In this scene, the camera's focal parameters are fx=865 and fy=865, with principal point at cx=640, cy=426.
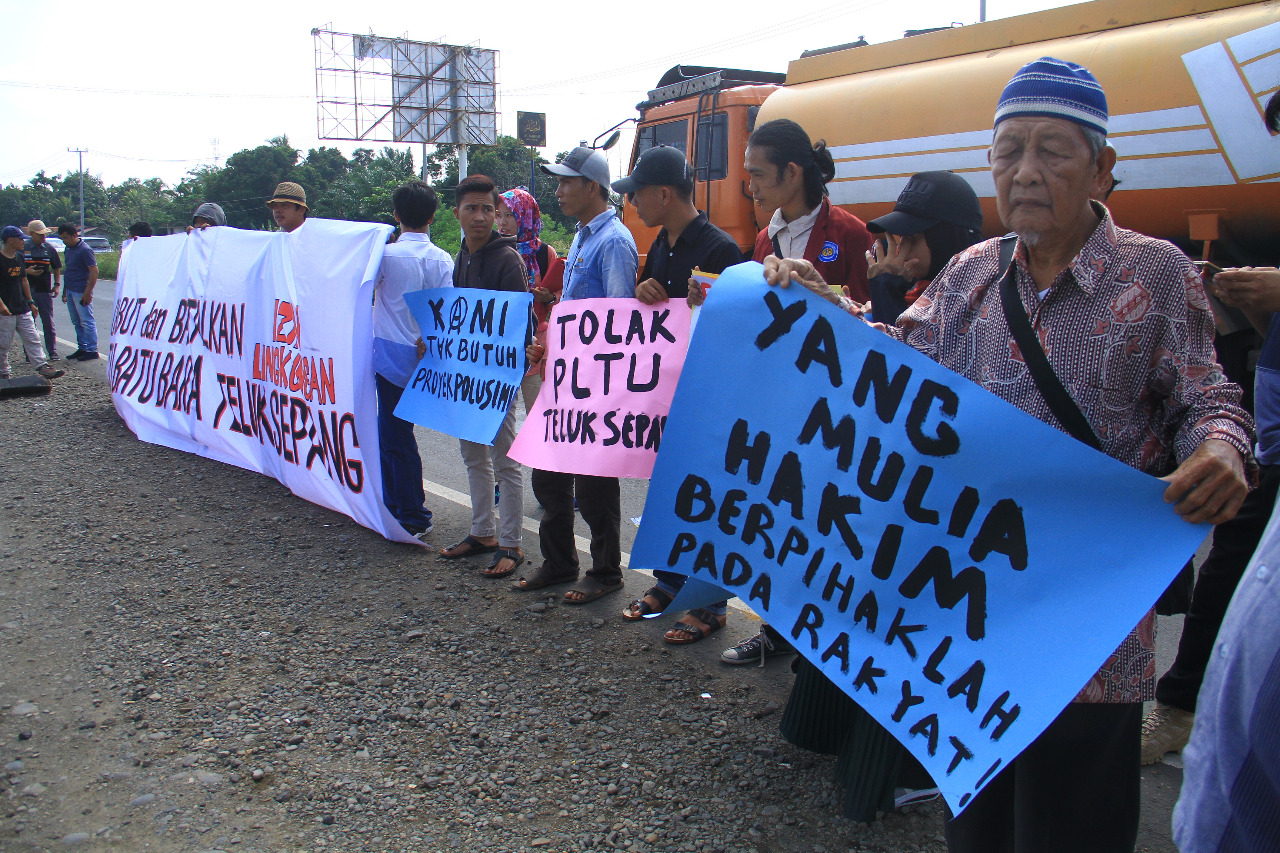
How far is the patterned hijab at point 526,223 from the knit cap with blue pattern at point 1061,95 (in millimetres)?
4071

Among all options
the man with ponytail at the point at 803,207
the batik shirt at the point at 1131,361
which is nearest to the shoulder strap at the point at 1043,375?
the batik shirt at the point at 1131,361

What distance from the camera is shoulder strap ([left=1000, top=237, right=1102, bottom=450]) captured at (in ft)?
5.15

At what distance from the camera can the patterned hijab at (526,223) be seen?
5426 millimetres

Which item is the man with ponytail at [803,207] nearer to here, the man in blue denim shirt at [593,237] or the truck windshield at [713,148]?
the man in blue denim shirt at [593,237]

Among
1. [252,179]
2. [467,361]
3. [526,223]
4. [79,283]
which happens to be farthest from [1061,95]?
[252,179]

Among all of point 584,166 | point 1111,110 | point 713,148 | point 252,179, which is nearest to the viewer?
point 584,166

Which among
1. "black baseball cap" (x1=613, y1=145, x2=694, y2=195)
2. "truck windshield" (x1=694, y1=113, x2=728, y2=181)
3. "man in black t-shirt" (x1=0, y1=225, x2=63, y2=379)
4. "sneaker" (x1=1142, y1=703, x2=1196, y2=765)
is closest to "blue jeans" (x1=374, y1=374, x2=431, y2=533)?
"black baseball cap" (x1=613, y1=145, x2=694, y2=195)

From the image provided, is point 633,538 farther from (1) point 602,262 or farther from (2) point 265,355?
(2) point 265,355

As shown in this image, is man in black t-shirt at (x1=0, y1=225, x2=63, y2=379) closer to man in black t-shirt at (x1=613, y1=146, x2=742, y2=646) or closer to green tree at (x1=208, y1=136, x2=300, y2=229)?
man in black t-shirt at (x1=613, y1=146, x2=742, y2=646)

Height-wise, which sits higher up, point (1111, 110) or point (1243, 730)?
point (1111, 110)

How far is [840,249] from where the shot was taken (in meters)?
3.32

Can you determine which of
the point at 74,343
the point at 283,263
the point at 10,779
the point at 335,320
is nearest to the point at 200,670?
the point at 10,779

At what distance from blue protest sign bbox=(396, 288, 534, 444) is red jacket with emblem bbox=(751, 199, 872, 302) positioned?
1483 mm

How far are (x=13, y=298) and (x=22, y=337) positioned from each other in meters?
0.52
